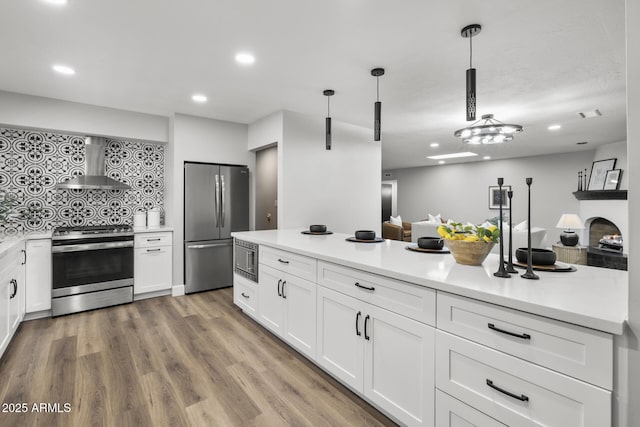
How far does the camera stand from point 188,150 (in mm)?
4266

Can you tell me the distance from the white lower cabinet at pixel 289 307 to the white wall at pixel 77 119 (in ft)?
9.08

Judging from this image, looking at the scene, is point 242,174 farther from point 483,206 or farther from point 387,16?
point 483,206

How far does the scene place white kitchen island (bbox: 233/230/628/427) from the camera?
1.04 metres

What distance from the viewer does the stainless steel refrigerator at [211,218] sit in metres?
4.27

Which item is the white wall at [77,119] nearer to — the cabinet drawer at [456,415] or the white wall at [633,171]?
the cabinet drawer at [456,415]

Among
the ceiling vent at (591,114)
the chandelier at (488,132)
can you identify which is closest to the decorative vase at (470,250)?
the chandelier at (488,132)

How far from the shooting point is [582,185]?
760 centimetres

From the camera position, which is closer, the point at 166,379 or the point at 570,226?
the point at 166,379

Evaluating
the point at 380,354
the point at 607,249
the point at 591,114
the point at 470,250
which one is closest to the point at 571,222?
the point at 607,249

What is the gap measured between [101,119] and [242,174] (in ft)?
6.00

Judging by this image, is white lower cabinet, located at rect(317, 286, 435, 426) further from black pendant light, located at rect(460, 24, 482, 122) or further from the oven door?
the oven door

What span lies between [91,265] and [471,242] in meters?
3.88

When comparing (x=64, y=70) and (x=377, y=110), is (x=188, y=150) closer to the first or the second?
(x=64, y=70)

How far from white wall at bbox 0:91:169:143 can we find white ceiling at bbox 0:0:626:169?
150 mm
